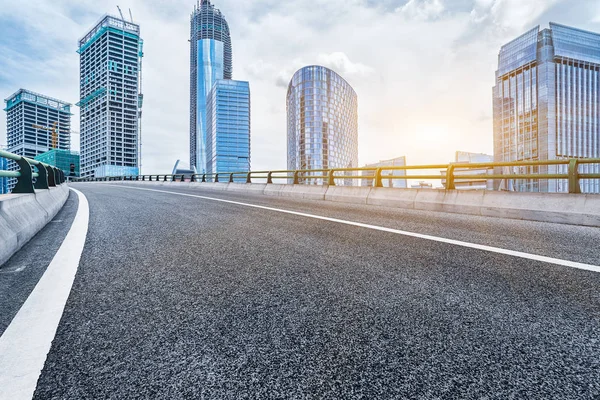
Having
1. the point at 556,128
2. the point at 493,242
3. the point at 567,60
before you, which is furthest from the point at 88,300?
the point at 567,60

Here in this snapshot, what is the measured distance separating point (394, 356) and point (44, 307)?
2.55 meters

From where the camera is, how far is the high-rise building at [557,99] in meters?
138

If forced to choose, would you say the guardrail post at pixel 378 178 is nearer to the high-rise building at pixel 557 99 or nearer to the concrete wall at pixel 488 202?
the concrete wall at pixel 488 202

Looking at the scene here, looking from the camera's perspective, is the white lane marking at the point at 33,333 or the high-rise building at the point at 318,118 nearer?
the white lane marking at the point at 33,333

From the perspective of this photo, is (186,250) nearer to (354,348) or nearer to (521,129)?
(354,348)

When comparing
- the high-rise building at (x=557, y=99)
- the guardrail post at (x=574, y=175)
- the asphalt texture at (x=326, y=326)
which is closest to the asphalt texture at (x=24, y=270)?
the asphalt texture at (x=326, y=326)

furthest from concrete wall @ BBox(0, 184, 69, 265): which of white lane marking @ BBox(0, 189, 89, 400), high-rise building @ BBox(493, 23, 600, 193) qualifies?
high-rise building @ BBox(493, 23, 600, 193)

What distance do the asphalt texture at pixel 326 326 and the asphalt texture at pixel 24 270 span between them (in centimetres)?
38

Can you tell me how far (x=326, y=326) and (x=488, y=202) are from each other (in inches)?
323

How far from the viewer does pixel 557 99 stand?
140875mm

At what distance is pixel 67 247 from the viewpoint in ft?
14.3

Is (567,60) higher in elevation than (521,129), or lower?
higher

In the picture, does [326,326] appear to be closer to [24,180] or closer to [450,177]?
[24,180]

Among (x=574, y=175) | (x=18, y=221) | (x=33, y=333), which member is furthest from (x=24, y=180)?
(x=574, y=175)
